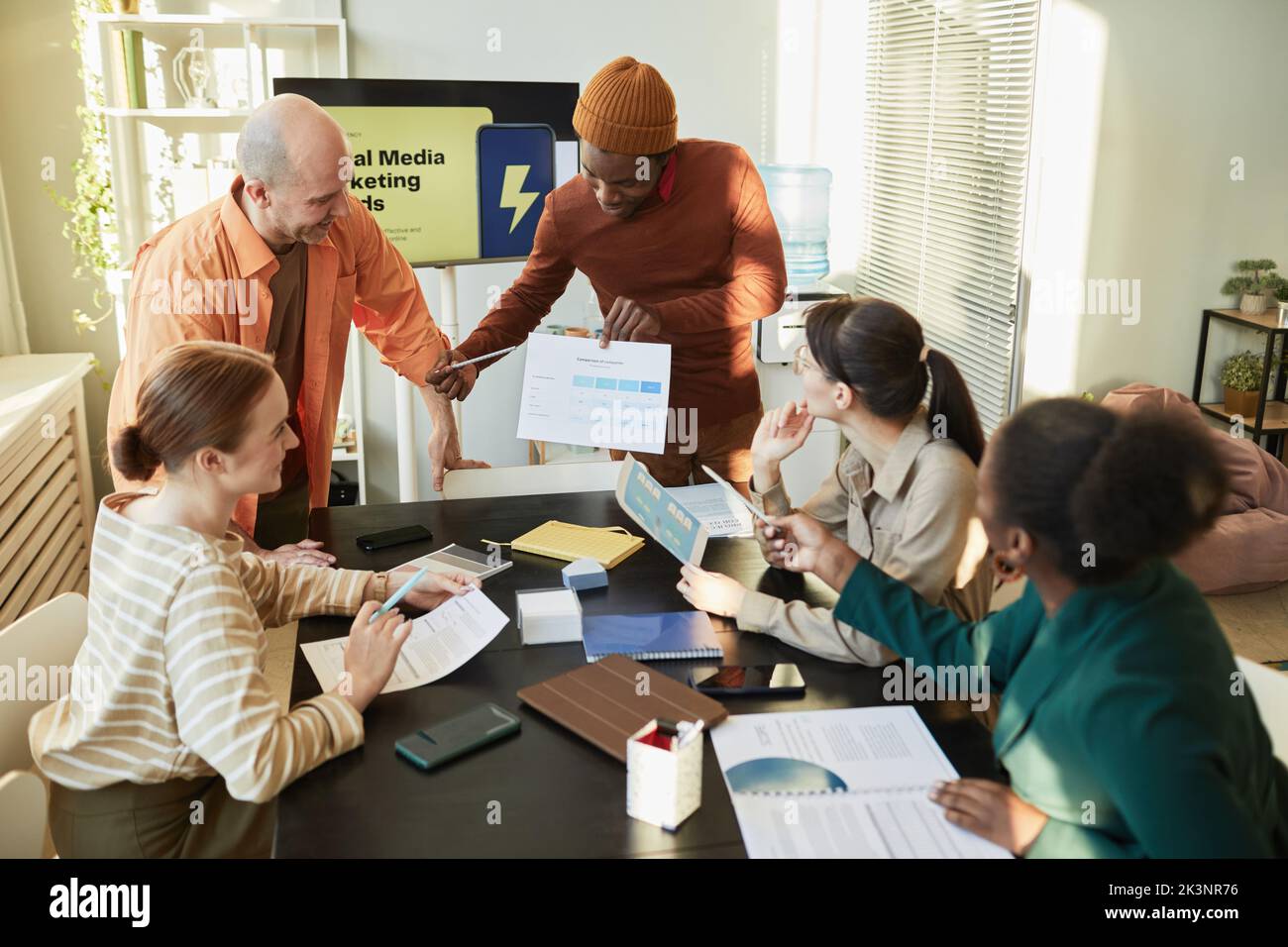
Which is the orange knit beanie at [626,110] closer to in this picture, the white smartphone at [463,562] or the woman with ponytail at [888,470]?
the woman with ponytail at [888,470]

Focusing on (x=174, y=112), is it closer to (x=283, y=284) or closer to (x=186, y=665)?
(x=283, y=284)

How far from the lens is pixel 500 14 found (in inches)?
179

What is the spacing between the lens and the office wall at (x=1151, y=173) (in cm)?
425

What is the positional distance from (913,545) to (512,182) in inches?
94.6

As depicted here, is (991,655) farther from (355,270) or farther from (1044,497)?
(355,270)

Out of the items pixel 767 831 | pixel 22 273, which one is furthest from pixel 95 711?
pixel 22 273

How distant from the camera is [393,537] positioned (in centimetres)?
240

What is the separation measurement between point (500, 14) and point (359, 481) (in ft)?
6.55

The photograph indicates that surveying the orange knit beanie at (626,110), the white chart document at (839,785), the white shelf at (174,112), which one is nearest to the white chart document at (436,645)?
the white chart document at (839,785)

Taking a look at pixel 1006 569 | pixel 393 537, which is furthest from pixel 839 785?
pixel 393 537

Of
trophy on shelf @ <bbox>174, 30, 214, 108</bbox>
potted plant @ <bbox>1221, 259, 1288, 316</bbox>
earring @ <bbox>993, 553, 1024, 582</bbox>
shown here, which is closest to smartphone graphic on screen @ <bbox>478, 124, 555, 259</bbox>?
trophy on shelf @ <bbox>174, 30, 214, 108</bbox>

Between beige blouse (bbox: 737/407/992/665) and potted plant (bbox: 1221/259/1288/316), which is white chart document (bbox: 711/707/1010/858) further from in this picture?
potted plant (bbox: 1221/259/1288/316)

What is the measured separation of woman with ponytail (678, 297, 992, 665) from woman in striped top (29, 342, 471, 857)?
2.13 feet
